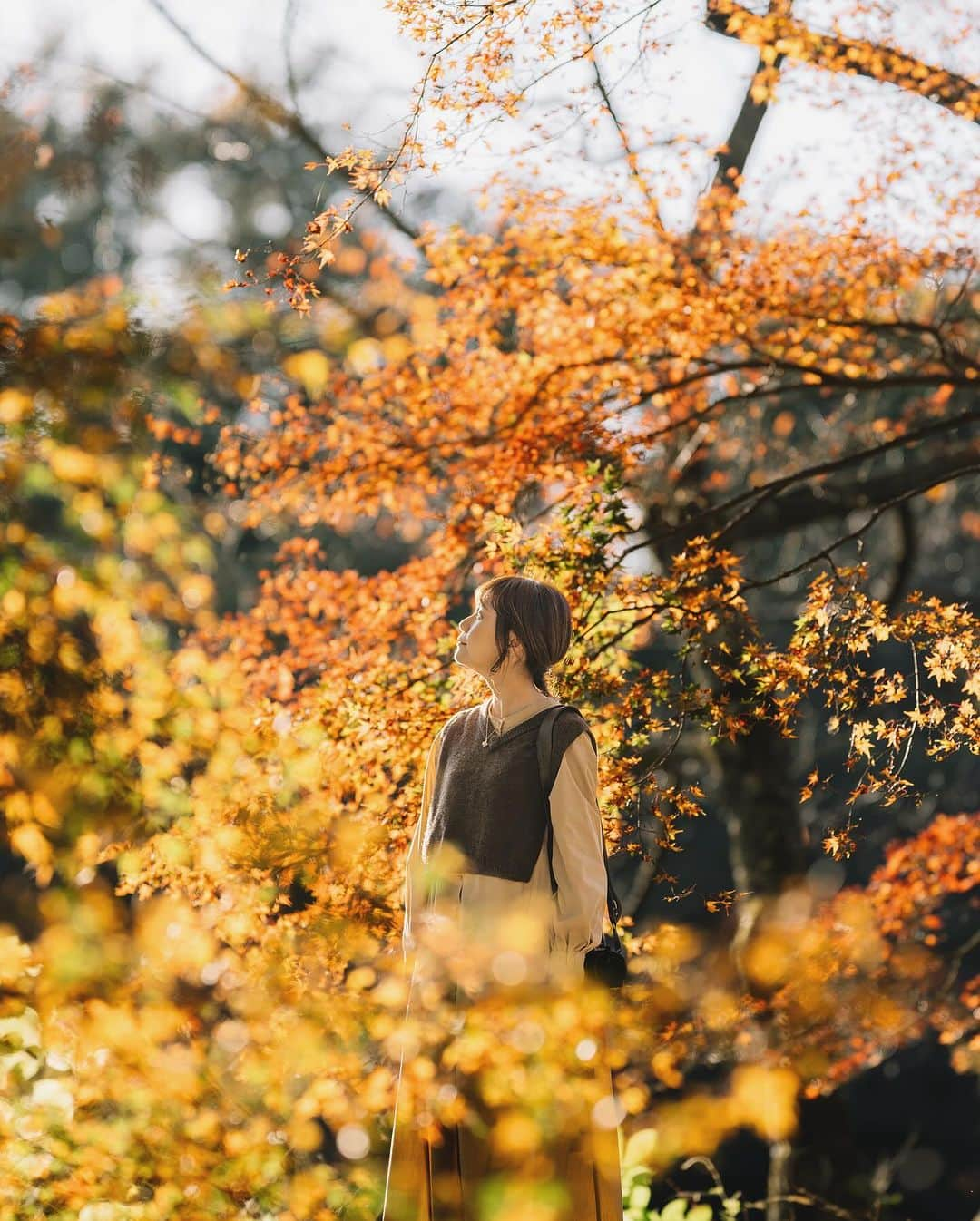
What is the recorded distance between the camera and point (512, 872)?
2869mm

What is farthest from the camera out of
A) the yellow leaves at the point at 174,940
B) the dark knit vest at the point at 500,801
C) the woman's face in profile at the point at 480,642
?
the yellow leaves at the point at 174,940

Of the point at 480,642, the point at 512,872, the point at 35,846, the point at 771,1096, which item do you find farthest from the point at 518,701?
the point at 771,1096

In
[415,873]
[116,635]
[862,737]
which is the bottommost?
[415,873]

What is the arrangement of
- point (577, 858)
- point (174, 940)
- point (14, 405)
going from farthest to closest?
point (174, 940) < point (14, 405) < point (577, 858)

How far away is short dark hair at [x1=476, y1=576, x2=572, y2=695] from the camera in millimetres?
2986

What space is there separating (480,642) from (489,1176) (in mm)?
1381

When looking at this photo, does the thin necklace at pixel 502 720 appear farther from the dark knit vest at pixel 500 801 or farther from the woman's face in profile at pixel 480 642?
the woman's face in profile at pixel 480 642

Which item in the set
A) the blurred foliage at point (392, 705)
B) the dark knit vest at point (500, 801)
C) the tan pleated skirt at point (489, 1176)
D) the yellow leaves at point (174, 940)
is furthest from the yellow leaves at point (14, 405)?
the yellow leaves at point (174, 940)

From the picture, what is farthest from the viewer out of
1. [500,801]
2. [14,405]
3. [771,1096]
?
[771,1096]

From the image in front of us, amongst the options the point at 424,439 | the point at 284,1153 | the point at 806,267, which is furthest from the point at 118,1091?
the point at 806,267

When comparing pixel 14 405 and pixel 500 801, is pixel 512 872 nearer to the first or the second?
pixel 500 801

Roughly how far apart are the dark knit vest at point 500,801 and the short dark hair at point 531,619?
0.52 feet

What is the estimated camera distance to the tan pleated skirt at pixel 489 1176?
2832 mm

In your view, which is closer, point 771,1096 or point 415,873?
point 415,873
